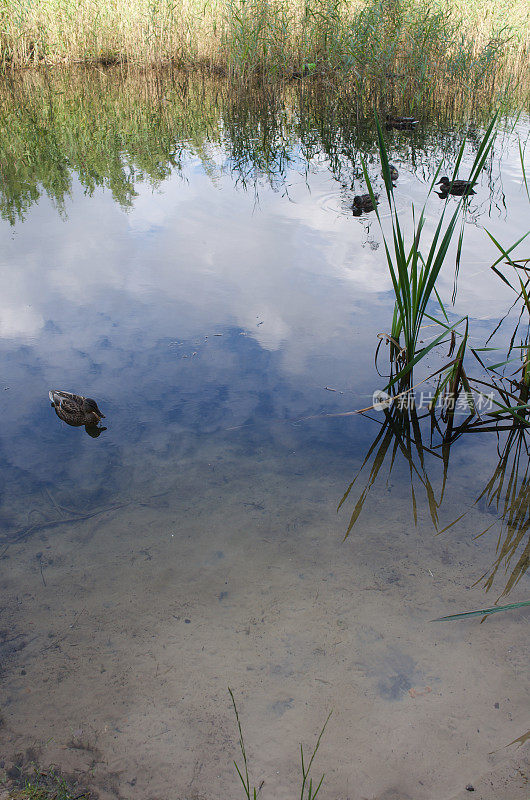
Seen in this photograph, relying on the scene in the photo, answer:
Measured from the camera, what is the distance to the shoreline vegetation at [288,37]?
28.6 feet

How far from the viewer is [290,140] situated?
779cm

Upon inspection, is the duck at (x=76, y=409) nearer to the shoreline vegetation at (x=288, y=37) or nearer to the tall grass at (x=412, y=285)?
the tall grass at (x=412, y=285)

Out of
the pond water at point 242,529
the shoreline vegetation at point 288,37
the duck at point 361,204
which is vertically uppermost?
the shoreline vegetation at point 288,37

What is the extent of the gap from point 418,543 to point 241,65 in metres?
9.72

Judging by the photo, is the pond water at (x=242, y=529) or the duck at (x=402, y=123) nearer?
the pond water at (x=242, y=529)

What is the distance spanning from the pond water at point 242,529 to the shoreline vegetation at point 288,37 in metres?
5.05

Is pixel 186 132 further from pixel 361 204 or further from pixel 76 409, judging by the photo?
pixel 76 409

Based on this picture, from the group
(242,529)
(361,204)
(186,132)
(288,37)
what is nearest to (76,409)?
(242,529)

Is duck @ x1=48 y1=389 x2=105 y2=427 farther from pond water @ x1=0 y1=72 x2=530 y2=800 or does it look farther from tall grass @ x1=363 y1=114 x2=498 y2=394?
tall grass @ x1=363 y1=114 x2=498 y2=394

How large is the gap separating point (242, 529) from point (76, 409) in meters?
1.15

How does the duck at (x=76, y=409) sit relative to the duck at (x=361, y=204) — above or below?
below

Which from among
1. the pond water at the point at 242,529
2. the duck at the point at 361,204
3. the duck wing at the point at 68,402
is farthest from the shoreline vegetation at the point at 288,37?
the duck wing at the point at 68,402

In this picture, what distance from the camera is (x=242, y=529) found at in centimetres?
244

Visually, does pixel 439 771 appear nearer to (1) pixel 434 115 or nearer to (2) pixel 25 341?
(2) pixel 25 341
